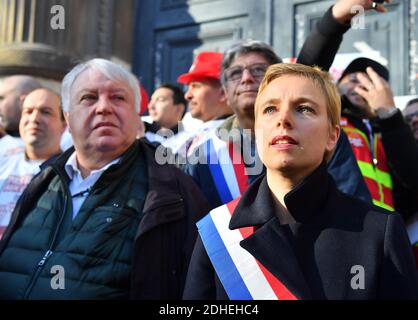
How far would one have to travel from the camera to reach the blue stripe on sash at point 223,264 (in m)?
1.82

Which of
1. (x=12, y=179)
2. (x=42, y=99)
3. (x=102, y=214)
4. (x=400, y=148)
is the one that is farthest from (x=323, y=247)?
(x=42, y=99)

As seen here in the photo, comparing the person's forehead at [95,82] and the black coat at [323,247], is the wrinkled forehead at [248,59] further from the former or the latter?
the black coat at [323,247]

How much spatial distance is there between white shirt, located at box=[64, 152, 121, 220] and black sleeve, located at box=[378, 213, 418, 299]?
4.09ft

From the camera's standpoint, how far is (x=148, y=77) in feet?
19.7

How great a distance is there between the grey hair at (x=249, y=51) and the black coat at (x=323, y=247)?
119 centimetres

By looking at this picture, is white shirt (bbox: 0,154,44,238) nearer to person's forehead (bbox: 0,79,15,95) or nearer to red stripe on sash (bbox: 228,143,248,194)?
person's forehead (bbox: 0,79,15,95)

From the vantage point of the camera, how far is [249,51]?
296cm

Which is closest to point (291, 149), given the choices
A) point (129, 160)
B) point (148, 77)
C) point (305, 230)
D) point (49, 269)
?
point (305, 230)

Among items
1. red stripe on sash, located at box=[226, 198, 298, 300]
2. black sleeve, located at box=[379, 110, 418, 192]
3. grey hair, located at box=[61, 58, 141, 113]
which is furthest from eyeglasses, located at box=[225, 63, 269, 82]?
red stripe on sash, located at box=[226, 198, 298, 300]

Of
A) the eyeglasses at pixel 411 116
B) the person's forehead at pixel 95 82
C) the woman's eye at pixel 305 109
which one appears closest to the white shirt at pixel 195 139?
the person's forehead at pixel 95 82

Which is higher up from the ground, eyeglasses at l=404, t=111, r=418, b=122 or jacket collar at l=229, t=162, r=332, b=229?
eyeglasses at l=404, t=111, r=418, b=122

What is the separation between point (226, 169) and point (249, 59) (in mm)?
586

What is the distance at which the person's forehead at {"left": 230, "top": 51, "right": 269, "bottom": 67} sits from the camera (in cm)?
292
